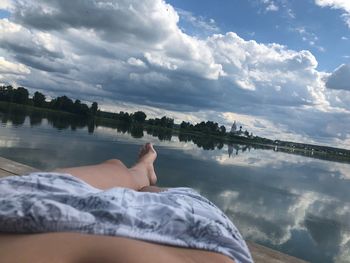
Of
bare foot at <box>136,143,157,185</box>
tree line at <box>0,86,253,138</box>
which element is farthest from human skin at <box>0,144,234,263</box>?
tree line at <box>0,86,253,138</box>

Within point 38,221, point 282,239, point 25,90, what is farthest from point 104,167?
point 25,90

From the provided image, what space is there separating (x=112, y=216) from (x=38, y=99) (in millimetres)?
66295

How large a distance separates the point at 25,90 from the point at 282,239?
6048 cm

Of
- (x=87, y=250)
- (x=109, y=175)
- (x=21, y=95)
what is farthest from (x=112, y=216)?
(x=21, y=95)

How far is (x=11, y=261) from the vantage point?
2.73ft

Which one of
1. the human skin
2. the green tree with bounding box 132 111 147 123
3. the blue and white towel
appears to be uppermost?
the green tree with bounding box 132 111 147 123

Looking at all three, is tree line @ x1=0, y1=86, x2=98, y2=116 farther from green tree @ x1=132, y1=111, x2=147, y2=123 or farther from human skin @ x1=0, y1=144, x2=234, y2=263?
human skin @ x1=0, y1=144, x2=234, y2=263

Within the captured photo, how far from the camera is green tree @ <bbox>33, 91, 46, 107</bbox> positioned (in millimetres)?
63438

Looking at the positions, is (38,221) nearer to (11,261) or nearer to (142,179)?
(11,261)

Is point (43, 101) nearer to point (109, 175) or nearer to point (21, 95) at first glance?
point (21, 95)

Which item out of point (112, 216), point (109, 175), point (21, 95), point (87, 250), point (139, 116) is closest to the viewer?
point (87, 250)

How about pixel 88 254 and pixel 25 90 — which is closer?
pixel 88 254

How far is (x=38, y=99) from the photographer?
210ft

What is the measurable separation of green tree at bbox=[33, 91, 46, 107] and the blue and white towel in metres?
65.5
